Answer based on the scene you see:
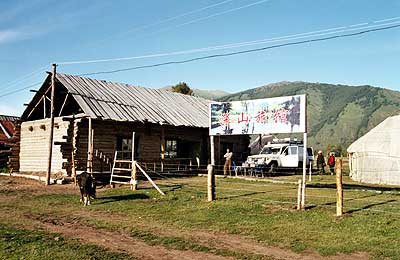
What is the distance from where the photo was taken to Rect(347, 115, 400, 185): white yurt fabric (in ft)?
83.4

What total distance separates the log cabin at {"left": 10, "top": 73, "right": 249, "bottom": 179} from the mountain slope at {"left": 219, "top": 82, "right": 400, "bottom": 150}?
100203mm

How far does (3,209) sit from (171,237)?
24.1 ft

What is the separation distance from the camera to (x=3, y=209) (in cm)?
1467

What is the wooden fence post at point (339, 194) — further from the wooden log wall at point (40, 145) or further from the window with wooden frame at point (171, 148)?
the window with wooden frame at point (171, 148)

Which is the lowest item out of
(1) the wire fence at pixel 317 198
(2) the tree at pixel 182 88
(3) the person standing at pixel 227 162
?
(1) the wire fence at pixel 317 198

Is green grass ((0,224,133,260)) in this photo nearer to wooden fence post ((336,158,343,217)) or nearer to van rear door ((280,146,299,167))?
wooden fence post ((336,158,343,217))

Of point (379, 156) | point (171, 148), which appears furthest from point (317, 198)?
point (171, 148)

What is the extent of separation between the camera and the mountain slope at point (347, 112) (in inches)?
5468

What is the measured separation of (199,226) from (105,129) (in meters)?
14.8

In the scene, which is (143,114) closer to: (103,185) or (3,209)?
(103,185)

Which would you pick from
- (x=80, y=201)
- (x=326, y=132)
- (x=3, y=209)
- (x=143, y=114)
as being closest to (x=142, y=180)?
(x=143, y=114)

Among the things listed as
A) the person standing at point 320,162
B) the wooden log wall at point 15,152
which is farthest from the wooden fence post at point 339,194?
the wooden log wall at point 15,152

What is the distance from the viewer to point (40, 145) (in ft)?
89.0

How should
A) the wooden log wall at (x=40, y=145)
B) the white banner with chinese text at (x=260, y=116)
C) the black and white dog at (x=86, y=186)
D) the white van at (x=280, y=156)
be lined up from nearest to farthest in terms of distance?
the white banner with chinese text at (x=260, y=116) < the black and white dog at (x=86, y=186) < the wooden log wall at (x=40, y=145) < the white van at (x=280, y=156)
